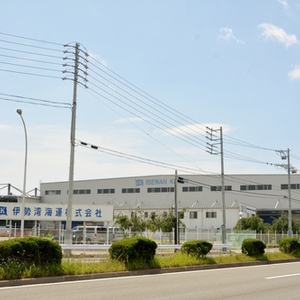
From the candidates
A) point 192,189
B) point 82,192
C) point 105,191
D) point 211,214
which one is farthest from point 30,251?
point 82,192

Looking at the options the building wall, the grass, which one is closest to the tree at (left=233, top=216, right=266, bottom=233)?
the building wall

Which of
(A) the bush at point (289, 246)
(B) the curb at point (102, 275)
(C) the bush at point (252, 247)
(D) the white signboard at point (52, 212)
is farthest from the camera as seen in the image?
(D) the white signboard at point (52, 212)

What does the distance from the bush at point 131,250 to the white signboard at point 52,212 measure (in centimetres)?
2583

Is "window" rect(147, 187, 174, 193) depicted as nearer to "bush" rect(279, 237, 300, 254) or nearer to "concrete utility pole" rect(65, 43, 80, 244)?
"bush" rect(279, 237, 300, 254)

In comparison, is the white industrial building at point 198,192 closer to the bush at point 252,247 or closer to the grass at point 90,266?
the bush at point 252,247

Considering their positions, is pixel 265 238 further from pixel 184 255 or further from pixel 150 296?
pixel 150 296

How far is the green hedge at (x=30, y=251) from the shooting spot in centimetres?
1337

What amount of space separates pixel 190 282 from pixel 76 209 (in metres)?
30.5

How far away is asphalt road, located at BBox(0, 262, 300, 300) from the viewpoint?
10789 millimetres

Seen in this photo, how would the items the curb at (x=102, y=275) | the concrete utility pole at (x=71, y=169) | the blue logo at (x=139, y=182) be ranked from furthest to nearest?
the blue logo at (x=139, y=182) < the concrete utility pole at (x=71, y=169) < the curb at (x=102, y=275)

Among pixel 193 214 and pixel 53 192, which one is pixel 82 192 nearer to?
pixel 53 192

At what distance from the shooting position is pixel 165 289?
12.1 m

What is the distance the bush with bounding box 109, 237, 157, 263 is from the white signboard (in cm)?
2583

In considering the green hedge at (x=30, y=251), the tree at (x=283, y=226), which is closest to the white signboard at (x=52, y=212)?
the tree at (x=283, y=226)
